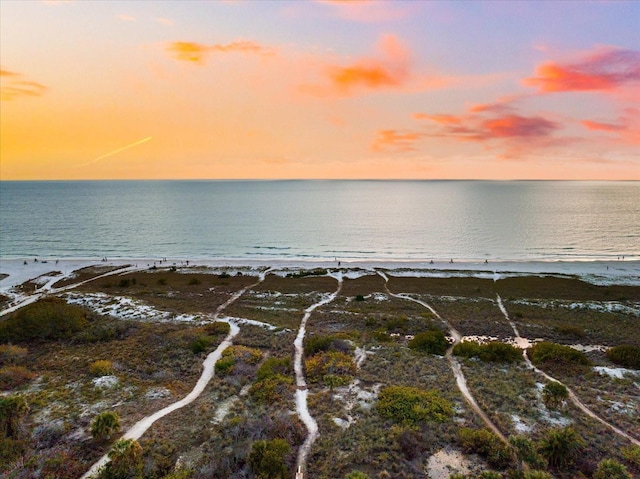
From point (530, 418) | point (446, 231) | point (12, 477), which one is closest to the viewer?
point (12, 477)

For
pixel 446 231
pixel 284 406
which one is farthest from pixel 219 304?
pixel 446 231

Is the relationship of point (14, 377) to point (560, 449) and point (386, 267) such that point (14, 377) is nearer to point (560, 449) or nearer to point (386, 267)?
point (560, 449)

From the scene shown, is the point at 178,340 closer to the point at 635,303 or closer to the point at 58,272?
Answer: the point at 58,272

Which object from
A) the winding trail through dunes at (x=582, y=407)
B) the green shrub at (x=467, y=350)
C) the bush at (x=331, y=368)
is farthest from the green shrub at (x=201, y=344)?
the winding trail through dunes at (x=582, y=407)

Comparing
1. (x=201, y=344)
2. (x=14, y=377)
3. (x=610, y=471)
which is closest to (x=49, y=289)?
(x=14, y=377)

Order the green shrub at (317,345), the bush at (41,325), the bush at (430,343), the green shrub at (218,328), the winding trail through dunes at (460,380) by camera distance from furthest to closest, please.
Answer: the green shrub at (218,328) < the bush at (41,325) < the bush at (430,343) < the green shrub at (317,345) < the winding trail through dunes at (460,380)

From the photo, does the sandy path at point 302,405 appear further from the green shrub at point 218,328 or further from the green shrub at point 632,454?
the green shrub at point 632,454
